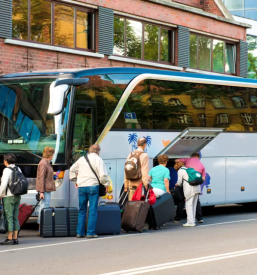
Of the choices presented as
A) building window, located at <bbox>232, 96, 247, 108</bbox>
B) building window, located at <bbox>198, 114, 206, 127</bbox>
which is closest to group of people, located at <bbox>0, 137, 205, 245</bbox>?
building window, located at <bbox>198, 114, 206, 127</bbox>

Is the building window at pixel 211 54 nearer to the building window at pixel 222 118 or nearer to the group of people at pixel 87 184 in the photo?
the building window at pixel 222 118

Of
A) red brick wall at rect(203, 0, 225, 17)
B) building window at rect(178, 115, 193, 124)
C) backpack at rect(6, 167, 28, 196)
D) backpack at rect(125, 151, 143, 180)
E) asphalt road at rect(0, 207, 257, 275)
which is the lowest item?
asphalt road at rect(0, 207, 257, 275)

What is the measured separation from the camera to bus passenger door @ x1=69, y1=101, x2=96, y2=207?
14.0 m

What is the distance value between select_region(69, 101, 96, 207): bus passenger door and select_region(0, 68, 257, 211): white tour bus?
0.8 inches

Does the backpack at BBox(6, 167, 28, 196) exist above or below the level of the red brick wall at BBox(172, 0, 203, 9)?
below

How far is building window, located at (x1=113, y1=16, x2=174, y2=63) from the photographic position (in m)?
25.4

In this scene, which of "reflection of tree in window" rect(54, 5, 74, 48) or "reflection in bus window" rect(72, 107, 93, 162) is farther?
"reflection of tree in window" rect(54, 5, 74, 48)

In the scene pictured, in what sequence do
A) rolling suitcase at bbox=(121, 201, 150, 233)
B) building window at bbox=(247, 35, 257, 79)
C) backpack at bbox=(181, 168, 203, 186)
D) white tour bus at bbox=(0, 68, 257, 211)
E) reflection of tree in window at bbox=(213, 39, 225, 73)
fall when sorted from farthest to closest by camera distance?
building window at bbox=(247, 35, 257, 79) < reflection of tree in window at bbox=(213, 39, 225, 73) < backpack at bbox=(181, 168, 203, 186) < white tour bus at bbox=(0, 68, 257, 211) < rolling suitcase at bbox=(121, 201, 150, 233)

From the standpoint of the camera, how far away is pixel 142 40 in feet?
86.3

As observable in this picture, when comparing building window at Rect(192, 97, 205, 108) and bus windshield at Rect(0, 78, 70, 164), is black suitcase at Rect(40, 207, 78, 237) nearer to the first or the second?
bus windshield at Rect(0, 78, 70, 164)

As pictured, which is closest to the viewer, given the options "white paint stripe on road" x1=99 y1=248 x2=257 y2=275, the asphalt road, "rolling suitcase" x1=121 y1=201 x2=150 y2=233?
"white paint stripe on road" x1=99 y1=248 x2=257 y2=275

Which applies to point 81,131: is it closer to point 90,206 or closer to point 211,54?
point 90,206

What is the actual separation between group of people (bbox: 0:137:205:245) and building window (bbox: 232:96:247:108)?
3699 millimetres

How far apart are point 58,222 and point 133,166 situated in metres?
1.93
